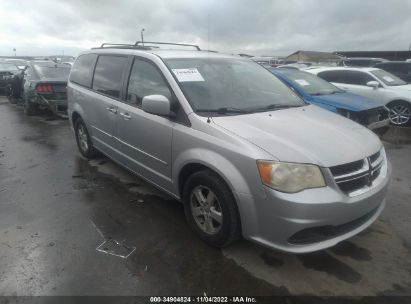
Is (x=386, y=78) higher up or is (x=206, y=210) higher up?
(x=386, y=78)

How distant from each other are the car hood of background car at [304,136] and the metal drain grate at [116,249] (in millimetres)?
1456

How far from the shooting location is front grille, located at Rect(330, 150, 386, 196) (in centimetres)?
272

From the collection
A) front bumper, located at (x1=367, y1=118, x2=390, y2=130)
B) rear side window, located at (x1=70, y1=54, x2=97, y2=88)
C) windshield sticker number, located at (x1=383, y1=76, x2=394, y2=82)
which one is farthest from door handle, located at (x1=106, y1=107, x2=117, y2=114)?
windshield sticker number, located at (x1=383, y1=76, x2=394, y2=82)

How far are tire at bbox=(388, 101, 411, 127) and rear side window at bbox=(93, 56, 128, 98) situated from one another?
290 inches

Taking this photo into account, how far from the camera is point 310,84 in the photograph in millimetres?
7184

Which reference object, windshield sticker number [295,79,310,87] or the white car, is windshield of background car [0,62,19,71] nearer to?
windshield sticker number [295,79,310,87]

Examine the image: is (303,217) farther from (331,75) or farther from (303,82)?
(331,75)

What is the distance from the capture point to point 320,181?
2.64 meters

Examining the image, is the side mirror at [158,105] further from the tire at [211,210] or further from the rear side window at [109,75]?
the rear side window at [109,75]

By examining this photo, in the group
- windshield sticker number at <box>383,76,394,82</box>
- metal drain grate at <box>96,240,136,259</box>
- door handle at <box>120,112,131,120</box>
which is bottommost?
metal drain grate at <box>96,240,136,259</box>

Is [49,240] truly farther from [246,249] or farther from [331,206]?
[331,206]

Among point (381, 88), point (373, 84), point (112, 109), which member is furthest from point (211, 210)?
point (381, 88)

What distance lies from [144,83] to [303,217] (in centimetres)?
238

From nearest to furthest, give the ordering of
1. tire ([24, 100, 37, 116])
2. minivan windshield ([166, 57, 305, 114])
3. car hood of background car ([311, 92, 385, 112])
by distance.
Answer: minivan windshield ([166, 57, 305, 114]) < car hood of background car ([311, 92, 385, 112]) < tire ([24, 100, 37, 116])
